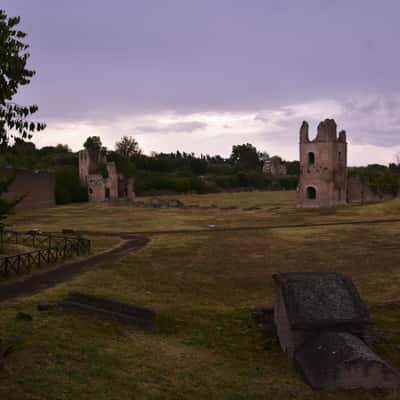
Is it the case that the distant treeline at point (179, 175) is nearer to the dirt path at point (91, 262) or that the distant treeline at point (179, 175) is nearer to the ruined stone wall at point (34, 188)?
the ruined stone wall at point (34, 188)

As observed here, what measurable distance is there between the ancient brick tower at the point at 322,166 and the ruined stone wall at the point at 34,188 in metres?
32.0

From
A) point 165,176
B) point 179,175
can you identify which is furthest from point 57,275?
point 179,175

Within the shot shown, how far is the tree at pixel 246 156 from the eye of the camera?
14761cm

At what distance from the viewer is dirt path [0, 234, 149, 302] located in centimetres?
1535

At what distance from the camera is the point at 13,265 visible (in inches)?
712

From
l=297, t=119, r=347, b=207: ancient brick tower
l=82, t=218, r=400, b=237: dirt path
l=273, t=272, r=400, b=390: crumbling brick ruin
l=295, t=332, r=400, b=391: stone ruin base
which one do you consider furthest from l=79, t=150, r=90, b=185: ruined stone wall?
l=295, t=332, r=400, b=391: stone ruin base

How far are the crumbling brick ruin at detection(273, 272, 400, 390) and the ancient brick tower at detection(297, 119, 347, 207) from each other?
43.6 meters

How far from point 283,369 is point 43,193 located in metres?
57.0

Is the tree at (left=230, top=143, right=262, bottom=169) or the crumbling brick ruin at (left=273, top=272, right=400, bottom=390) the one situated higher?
the tree at (left=230, top=143, right=262, bottom=169)

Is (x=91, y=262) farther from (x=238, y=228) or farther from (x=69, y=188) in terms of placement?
(x=69, y=188)

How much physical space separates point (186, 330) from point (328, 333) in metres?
3.91

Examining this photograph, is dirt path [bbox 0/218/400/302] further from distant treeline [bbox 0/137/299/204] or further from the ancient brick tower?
distant treeline [bbox 0/137/299/204]

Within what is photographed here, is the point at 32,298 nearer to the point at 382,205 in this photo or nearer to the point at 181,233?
the point at 181,233


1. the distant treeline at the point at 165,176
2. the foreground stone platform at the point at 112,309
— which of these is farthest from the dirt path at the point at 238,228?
the distant treeline at the point at 165,176
